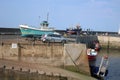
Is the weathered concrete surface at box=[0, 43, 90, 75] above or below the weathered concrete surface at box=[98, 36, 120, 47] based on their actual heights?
above

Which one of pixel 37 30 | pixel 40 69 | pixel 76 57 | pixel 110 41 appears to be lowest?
pixel 110 41

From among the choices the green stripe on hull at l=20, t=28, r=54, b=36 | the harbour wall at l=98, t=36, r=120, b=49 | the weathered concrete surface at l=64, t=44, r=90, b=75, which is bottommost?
the harbour wall at l=98, t=36, r=120, b=49

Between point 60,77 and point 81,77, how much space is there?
2186mm

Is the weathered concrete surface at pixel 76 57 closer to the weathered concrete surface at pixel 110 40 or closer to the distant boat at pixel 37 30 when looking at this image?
the distant boat at pixel 37 30

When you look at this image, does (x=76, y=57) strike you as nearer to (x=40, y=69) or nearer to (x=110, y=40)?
(x=40, y=69)

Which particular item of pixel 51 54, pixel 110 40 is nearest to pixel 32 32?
pixel 51 54

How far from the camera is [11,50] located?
36156 millimetres

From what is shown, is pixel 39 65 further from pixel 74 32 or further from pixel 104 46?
pixel 104 46

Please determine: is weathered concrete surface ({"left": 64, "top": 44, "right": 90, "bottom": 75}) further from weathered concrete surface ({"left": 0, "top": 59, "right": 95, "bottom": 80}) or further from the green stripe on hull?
the green stripe on hull

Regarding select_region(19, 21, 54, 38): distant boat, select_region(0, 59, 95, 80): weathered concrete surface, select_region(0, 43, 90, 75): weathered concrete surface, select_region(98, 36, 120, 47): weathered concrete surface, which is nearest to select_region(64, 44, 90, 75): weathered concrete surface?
select_region(0, 43, 90, 75): weathered concrete surface

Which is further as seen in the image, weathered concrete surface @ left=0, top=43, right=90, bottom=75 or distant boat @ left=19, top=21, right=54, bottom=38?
distant boat @ left=19, top=21, right=54, bottom=38

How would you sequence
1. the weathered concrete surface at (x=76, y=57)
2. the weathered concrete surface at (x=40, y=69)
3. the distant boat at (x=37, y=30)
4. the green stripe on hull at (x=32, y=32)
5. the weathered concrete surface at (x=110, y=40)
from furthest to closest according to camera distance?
the weathered concrete surface at (x=110, y=40)
the distant boat at (x=37, y=30)
the green stripe on hull at (x=32, y=32)
the weathered concrete surface at (x=76, y=57)
the weathered concrete surface at (x=40, y=69)

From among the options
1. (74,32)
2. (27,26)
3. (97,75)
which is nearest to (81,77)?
(97,75)

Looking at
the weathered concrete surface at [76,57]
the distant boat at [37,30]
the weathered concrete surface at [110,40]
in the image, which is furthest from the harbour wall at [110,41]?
the weathered concrete surface at [76,57]
